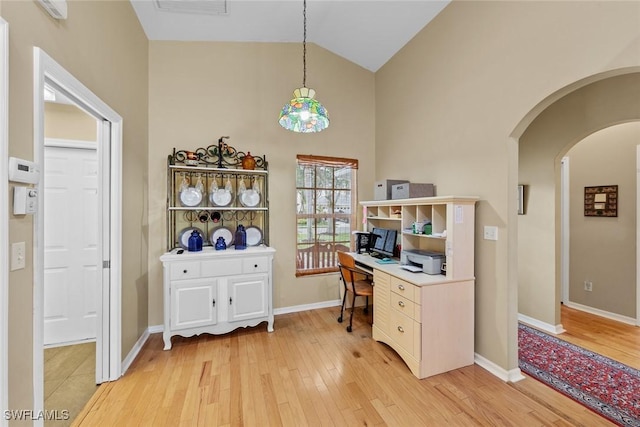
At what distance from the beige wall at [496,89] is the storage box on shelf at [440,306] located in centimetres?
17

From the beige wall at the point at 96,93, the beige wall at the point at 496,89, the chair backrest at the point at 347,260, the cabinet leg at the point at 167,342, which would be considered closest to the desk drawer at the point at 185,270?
the beige wall at the point at 96,93

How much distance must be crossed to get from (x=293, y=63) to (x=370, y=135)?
149 centimetres

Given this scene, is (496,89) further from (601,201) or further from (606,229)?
(606,229)

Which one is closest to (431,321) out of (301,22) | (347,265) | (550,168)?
(347,265)

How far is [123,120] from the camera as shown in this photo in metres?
2.38

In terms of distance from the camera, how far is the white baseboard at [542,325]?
116 inches

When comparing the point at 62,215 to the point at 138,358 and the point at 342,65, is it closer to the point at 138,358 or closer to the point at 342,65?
the point at 138,358

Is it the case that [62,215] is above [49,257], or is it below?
above

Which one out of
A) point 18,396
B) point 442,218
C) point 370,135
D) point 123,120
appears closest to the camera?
point 18,396

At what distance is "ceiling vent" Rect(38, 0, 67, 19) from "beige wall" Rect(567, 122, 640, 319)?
17.7 ft

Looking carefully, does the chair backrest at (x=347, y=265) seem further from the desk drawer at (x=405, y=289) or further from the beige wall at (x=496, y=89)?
the beige wall at (x=496, y=89)

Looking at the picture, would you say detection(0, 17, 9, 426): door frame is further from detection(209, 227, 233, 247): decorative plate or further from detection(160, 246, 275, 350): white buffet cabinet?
detection(209, 227, 233, 247): decorative plate

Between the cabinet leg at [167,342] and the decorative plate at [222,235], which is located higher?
the decorative plate at [222,235]

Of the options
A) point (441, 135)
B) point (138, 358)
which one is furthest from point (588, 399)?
point (138, 358)
